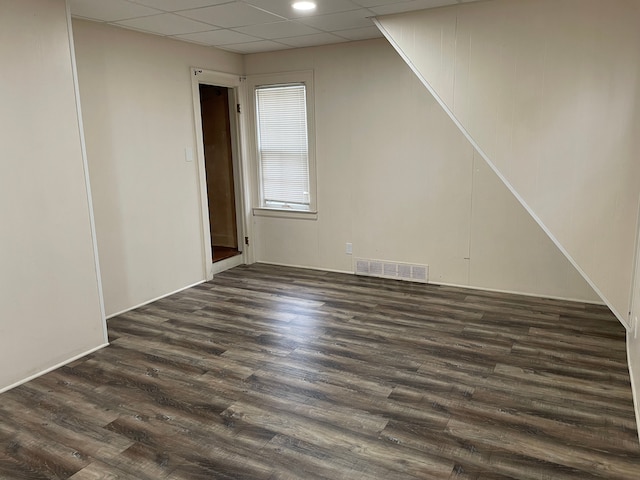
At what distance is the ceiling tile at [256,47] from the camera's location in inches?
192

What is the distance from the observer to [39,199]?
3.10m

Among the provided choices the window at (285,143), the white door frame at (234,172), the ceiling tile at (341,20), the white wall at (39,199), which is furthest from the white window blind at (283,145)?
the white wall at (39,199)

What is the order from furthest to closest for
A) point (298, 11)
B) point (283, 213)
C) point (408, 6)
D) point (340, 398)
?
point (283, 213) → point (298, 11) → point (408, 6) → point (340, 398)

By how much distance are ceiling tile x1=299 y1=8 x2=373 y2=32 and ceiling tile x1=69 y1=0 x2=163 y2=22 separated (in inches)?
48.8

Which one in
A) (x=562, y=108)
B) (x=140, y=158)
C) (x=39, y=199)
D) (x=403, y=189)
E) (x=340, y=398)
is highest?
(x=562, y=108)

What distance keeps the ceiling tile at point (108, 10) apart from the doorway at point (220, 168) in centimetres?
214

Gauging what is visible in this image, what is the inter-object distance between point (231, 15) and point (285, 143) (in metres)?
2.01

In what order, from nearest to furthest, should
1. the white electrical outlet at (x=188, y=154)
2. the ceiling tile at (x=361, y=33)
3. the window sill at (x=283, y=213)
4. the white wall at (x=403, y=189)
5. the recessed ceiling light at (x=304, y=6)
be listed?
1. the recessed ceiling light at (x=304, y=6)
2. the ceiling tile at (x=361, y=33)
3. the white wall at (x=403, y=189)
4. the white electrical outlet at (x=188, y=154)
5. the window sill at (x=283, y=213)

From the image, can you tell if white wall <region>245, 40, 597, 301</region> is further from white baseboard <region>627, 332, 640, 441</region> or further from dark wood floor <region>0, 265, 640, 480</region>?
white baseboard <region>627, 332, 640, 441</region>

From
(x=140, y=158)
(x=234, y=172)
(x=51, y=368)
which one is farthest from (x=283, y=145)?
(x=51, y=368)

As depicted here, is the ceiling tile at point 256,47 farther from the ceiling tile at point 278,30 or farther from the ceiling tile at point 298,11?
the ceiling tile at point 298,11

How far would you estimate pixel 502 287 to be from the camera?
4613mm

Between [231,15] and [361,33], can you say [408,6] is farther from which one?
[231,15]

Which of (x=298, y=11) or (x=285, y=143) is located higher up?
(x=298, y=11)
